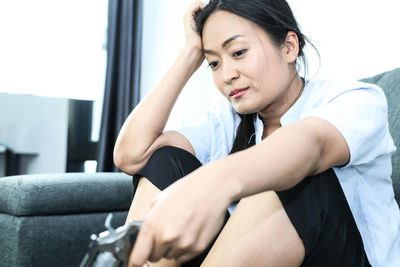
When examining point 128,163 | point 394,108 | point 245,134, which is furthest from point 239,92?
point 394,108

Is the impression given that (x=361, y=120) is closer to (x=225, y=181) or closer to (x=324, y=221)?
(x=324, y=221)

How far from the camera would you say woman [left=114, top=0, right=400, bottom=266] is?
21.0 inches

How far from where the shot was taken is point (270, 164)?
60 centimetres

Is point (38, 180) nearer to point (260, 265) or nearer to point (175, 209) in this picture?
point (260, 265)

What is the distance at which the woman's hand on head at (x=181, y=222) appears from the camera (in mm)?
490

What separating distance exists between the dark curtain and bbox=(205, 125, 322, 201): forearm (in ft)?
7.43

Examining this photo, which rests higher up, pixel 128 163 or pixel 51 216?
pixel 128 163

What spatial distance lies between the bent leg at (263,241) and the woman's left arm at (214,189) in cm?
12

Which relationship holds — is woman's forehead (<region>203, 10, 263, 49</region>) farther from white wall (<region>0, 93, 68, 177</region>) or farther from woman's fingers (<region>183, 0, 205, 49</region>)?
white wall (<region>0, 93, 68, 177</region>)

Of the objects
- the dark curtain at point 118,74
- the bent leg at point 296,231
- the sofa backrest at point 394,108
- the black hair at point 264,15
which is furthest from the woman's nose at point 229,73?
the dark curtain at point 118,74

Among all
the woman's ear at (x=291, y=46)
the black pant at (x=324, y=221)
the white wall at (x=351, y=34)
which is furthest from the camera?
the white wall at (x=351, y=34)

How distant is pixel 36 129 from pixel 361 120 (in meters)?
2.27

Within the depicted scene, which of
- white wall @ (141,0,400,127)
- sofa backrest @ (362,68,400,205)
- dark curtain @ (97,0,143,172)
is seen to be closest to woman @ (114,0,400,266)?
sofa backrest @ (362,68,400,205)

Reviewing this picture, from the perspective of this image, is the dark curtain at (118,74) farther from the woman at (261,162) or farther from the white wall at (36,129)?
the woman at (261,162)
